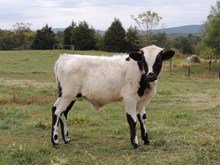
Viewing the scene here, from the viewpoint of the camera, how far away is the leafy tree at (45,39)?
59625 mm

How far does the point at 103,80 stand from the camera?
8.00m

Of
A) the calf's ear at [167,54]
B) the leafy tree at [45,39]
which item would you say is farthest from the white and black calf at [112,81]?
the leafy tree at [45,39]

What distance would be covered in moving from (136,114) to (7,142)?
297 cm

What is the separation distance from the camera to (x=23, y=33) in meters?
72.0

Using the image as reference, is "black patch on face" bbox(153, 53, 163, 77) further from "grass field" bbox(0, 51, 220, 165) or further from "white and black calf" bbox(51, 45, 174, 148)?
"grass field" bbox(0, 51, 220, 165)

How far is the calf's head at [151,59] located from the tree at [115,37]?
169ft

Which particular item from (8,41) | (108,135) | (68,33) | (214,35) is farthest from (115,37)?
(108,135)

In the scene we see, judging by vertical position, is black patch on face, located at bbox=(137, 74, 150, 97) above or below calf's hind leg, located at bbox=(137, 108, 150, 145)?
above

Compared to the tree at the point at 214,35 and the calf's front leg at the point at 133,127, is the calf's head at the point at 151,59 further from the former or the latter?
the tree at the point at 214,35

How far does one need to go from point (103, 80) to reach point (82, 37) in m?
51.6

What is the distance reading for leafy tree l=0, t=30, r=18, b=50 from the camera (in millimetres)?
72375

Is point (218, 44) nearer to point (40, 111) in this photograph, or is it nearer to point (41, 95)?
point (41, 95)

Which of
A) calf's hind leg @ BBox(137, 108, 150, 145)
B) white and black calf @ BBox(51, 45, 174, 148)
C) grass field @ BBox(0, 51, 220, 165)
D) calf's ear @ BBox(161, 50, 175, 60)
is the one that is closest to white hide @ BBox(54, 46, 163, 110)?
white and black calf @ BBox(51, 45, 174, 148)

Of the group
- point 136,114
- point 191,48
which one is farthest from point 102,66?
point 191,48
